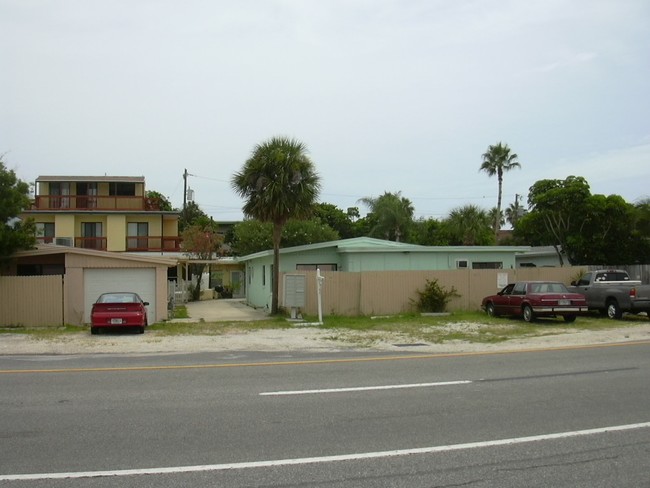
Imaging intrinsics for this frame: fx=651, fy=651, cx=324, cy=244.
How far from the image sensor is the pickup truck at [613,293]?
2288cm

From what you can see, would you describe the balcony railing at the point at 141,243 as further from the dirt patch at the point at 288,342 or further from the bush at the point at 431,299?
the dirt patch at the point at 288,342

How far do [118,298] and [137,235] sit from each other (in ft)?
78.0

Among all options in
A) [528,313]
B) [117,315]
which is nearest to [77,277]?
[117,315]

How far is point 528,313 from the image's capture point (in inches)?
903

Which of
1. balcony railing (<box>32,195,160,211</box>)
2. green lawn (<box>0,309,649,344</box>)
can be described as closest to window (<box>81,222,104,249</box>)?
balcony railing (<box>32,195,160,211</box>)

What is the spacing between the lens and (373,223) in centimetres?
5950

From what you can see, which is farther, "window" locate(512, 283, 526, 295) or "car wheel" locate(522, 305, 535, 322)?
"window" locate(512, 283, 526, 295)

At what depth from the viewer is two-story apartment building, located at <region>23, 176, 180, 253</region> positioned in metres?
42.5

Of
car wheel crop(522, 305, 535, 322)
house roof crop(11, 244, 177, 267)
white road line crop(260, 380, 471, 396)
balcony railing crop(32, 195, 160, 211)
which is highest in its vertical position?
balcony railing crop(32, 195, 160, 211)

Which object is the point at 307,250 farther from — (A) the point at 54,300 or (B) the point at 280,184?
(A) the point at 54,300

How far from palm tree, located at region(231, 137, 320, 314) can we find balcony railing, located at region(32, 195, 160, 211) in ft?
64.5

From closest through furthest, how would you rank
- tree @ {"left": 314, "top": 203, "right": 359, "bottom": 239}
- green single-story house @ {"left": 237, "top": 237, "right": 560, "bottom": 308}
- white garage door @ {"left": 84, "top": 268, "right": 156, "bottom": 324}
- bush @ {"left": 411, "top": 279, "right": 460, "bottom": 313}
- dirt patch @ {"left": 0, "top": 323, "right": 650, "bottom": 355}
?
dirt patch @ {"left": 0, "top": 323, "right": 650, "bottom": 355}, white garage door @ {"left": 84, "top": 268, "right": 156, "bottom": 324}, bush @ {"left": 411, "top": 279, "right": 460, "bottom": 313}, green single-story house @ {"left": 237, "top": 237, "right": 560, "bottom": 308}, tree @ {"left": 314, "top": 203, "right": 359, "bottom": 239}

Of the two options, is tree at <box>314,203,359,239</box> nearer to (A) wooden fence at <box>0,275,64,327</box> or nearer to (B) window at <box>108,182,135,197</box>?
(B) window at <box>108,182,135,197</box>

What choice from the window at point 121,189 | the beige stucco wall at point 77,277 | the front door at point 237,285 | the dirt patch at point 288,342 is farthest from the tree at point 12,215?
the front door at point 237,285
